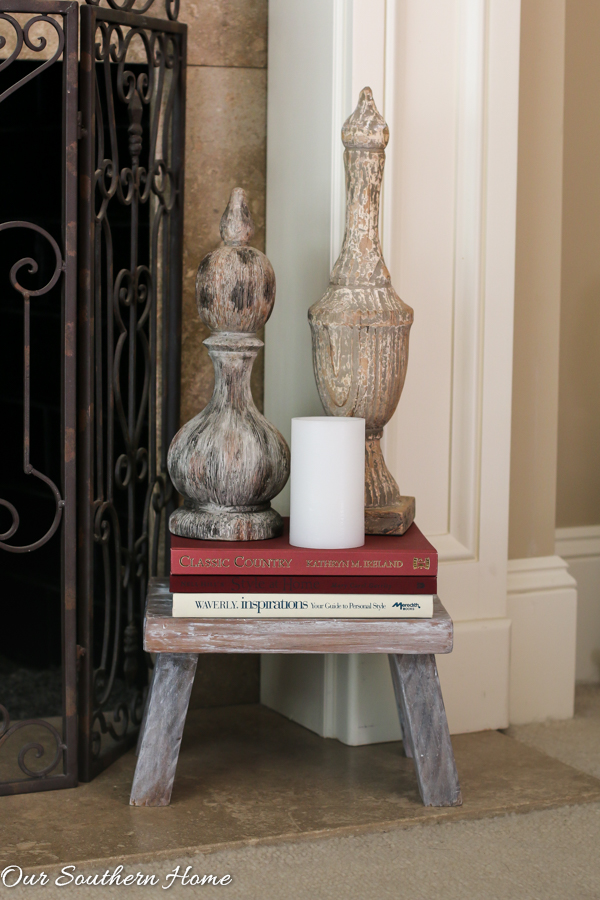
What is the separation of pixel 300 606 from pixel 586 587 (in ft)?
3.23

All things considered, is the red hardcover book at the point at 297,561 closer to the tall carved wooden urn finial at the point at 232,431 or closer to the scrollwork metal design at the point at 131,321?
the tall carved wooden urn finial at the point at 232,431

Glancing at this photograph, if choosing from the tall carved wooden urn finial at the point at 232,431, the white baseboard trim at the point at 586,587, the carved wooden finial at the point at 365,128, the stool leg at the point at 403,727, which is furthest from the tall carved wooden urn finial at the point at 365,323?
the white baseboard trim at the point at 586,587

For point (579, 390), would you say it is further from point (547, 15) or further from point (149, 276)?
Result: point (149, 276)

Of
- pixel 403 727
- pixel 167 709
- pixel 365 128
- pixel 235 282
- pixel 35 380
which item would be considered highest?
pixel 365 128

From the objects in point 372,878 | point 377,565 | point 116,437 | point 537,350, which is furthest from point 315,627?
point 537,350

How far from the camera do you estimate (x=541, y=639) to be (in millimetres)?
1787

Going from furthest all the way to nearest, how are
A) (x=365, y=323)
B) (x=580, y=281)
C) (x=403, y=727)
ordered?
1. (x=580, y=281)
2. (x=403, y=727)
3. (x=365, y=323)

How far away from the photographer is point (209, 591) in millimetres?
1267

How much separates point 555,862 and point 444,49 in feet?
4.03

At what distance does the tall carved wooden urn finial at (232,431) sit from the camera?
133cm

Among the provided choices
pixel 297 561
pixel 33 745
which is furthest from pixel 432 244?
pixel 33 745

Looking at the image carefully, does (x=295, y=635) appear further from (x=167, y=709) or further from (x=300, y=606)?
(x=167, y=709)

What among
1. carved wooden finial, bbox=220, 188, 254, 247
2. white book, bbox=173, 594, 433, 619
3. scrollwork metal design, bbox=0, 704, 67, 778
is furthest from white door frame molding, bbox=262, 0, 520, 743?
scrollwork metal design, bbox=0, 704, 67, 778

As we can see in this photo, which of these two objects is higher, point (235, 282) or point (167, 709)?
point (235, 282)
